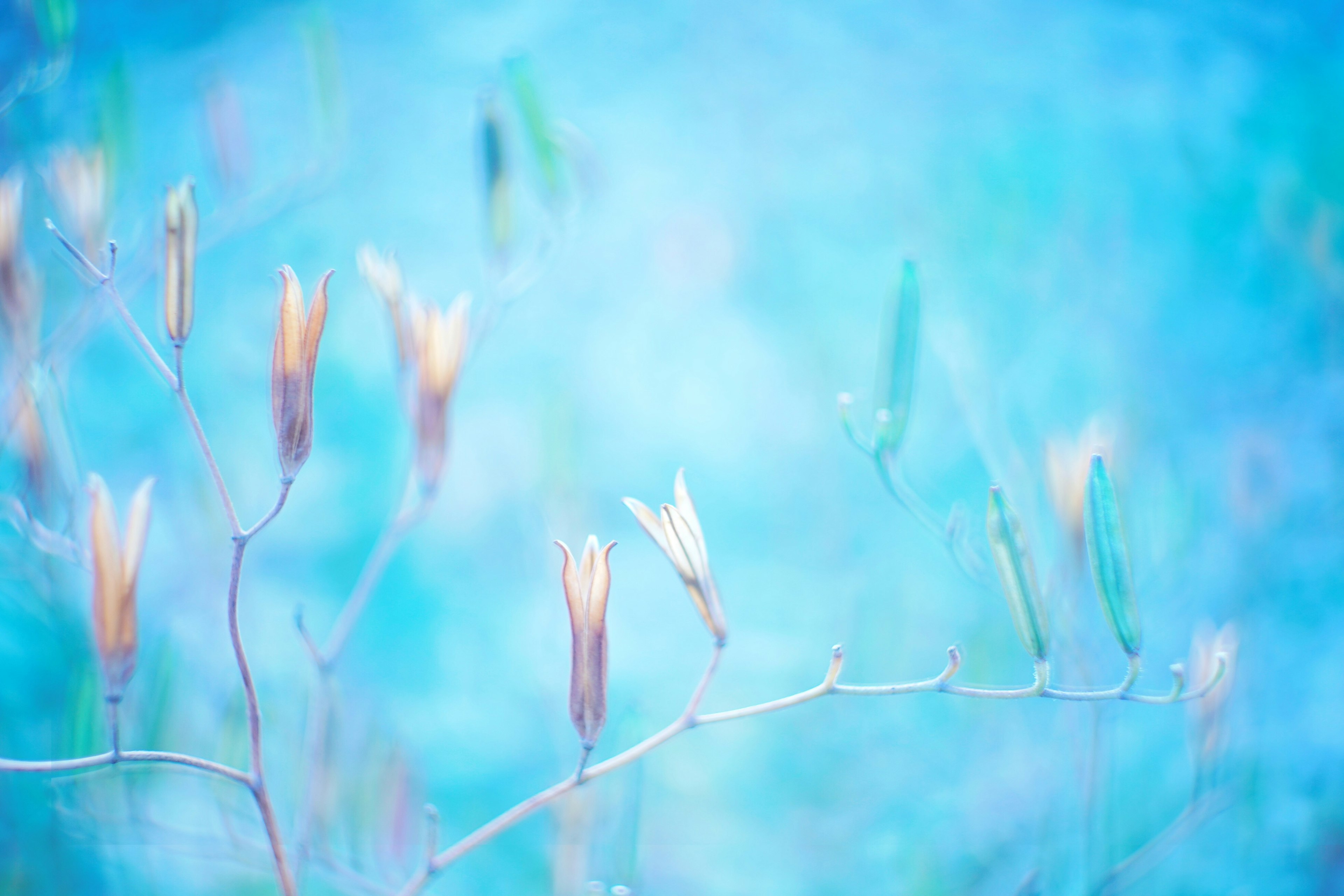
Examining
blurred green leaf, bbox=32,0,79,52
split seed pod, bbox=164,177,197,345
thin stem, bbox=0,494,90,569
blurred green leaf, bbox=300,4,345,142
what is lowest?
thin stem, bbox=0,494,90,569

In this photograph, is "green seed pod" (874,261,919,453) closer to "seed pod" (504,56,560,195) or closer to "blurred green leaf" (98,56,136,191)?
"seed pod" (504,56,560,195)

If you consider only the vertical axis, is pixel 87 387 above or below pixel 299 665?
above

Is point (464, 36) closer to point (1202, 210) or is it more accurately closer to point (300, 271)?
point (300, 271)

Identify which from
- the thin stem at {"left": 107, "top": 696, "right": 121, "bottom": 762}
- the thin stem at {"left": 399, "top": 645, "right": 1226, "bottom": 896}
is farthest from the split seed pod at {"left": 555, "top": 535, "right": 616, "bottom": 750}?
the thin stem at {"left": 107, "top": 696, "right": 121, "bottom": 762}

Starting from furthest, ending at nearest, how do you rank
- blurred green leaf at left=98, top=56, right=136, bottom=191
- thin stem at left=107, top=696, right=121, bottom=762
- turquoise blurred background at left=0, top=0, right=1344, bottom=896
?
turquoise blurred background at left=0, top=0, right=1344, bottom=896 < blurred green leaf at left=98, top=56, right=136, bottom=191 < thin stem at left=107, top=696, right=121, bottom=762

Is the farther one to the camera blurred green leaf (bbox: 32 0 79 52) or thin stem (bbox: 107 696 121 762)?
blurred green leaf (bbox: 32 0 79 52)

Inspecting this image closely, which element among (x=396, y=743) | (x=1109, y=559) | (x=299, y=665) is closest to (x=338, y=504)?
(x=299, y=665)
